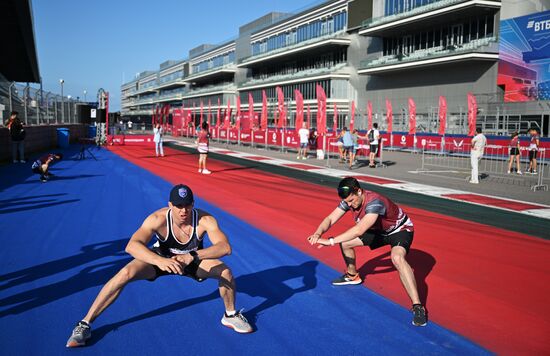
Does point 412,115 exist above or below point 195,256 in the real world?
above

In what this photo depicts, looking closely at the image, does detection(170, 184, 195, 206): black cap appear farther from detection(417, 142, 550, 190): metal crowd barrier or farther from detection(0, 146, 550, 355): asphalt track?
detection(417, 142, 550, 190): metal crowd barrier

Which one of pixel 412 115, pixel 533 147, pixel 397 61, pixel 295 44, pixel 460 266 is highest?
pixel 295 44

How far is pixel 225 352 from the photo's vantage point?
4.11 meters

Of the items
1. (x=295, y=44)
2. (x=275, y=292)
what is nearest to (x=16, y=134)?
(x=275, y=292)

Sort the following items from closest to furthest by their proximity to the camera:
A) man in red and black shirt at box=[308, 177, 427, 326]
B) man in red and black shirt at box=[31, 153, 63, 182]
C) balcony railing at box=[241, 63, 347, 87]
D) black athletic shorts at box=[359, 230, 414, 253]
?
man in red and black shirt at box=[308, 177, 427, 326]
black athletic shorts at box=[359, 230, 414, 253]
man in red and black shirt at box=[31, 153, 63, 182]
balcony railing at box=[241, 63, 347, 87]

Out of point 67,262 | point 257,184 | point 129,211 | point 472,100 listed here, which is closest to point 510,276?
point 67,262

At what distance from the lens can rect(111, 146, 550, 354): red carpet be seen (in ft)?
15.8

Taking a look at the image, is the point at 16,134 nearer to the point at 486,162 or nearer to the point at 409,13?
the point at 486,162

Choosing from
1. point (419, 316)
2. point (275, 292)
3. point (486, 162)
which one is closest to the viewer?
point (419, 316)

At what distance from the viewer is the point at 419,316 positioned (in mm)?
4727

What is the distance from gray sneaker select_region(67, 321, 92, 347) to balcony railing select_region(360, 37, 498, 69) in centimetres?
3697

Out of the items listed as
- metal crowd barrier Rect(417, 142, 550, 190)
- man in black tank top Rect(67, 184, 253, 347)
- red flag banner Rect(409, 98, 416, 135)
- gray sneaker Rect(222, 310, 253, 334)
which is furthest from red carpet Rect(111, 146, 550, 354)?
red flag banner Rect(409, 98, 416, 135)

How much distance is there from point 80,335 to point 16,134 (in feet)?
52.0

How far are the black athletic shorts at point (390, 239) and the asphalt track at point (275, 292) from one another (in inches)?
25.5
